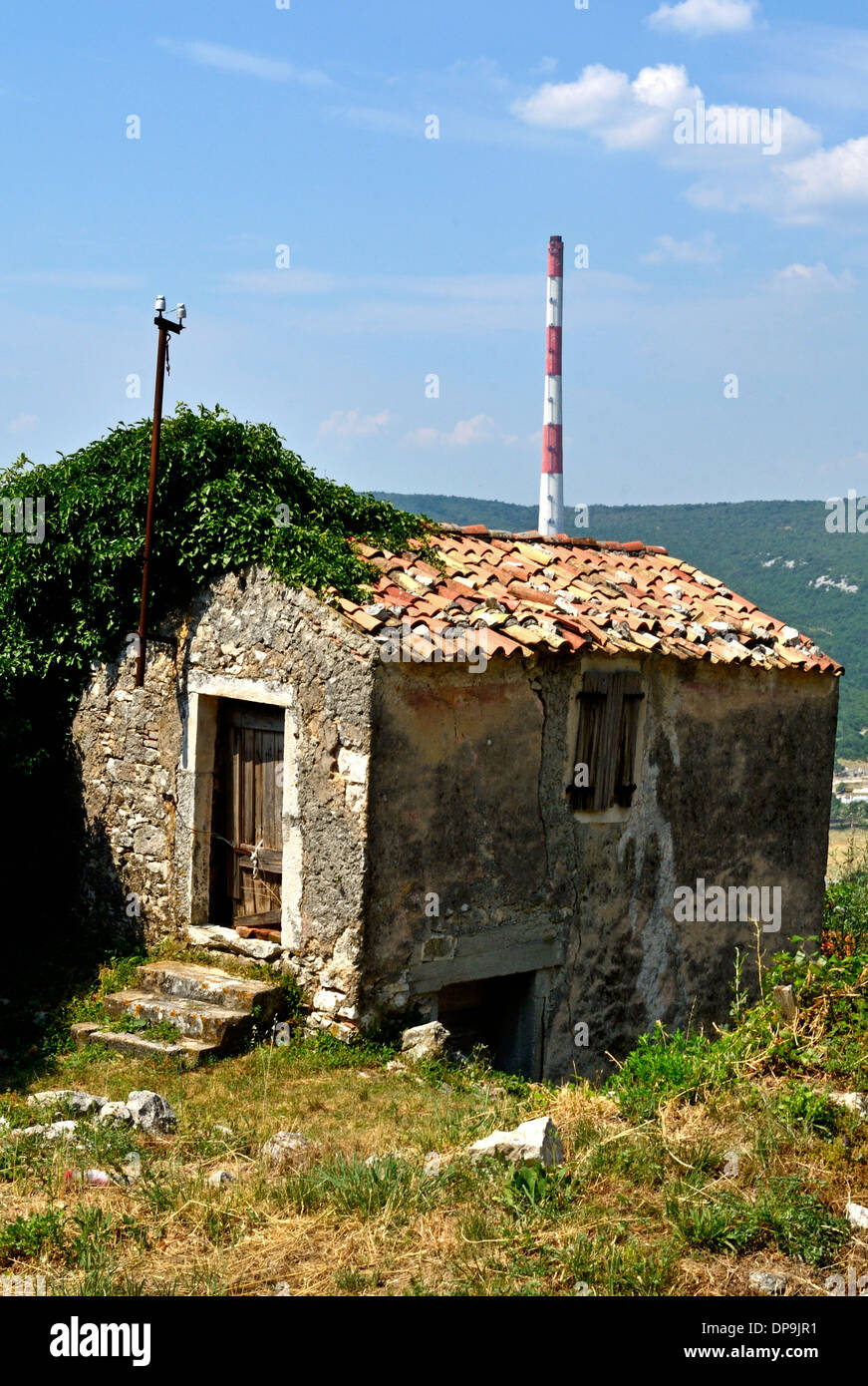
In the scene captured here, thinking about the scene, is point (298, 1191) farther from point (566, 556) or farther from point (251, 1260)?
point (566, 556)

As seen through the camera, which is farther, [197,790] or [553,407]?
[553,407]

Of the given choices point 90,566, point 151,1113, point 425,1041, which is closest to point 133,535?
point 90,566

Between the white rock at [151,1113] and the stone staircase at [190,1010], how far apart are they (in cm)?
116

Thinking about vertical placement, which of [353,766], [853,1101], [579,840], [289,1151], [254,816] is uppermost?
[353,766]

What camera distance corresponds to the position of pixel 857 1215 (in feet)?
16.0

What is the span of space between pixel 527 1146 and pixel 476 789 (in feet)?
11.1

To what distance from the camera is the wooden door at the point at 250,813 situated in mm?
8734

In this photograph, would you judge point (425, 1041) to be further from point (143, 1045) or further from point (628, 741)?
point (628, 741)

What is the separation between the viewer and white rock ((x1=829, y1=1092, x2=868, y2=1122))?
569 centimetres

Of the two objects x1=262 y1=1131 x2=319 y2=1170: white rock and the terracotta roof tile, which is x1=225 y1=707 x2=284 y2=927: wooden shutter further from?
x1=262 y1=1131 x2=319 y2=1170: white rock

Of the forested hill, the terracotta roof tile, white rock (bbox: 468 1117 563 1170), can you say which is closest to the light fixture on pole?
the terracotta roof tile

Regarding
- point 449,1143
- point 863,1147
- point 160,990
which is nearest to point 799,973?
point 863,1147

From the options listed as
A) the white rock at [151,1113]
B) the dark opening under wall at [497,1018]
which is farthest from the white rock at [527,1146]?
the dark opening under wall at [497,1018]
